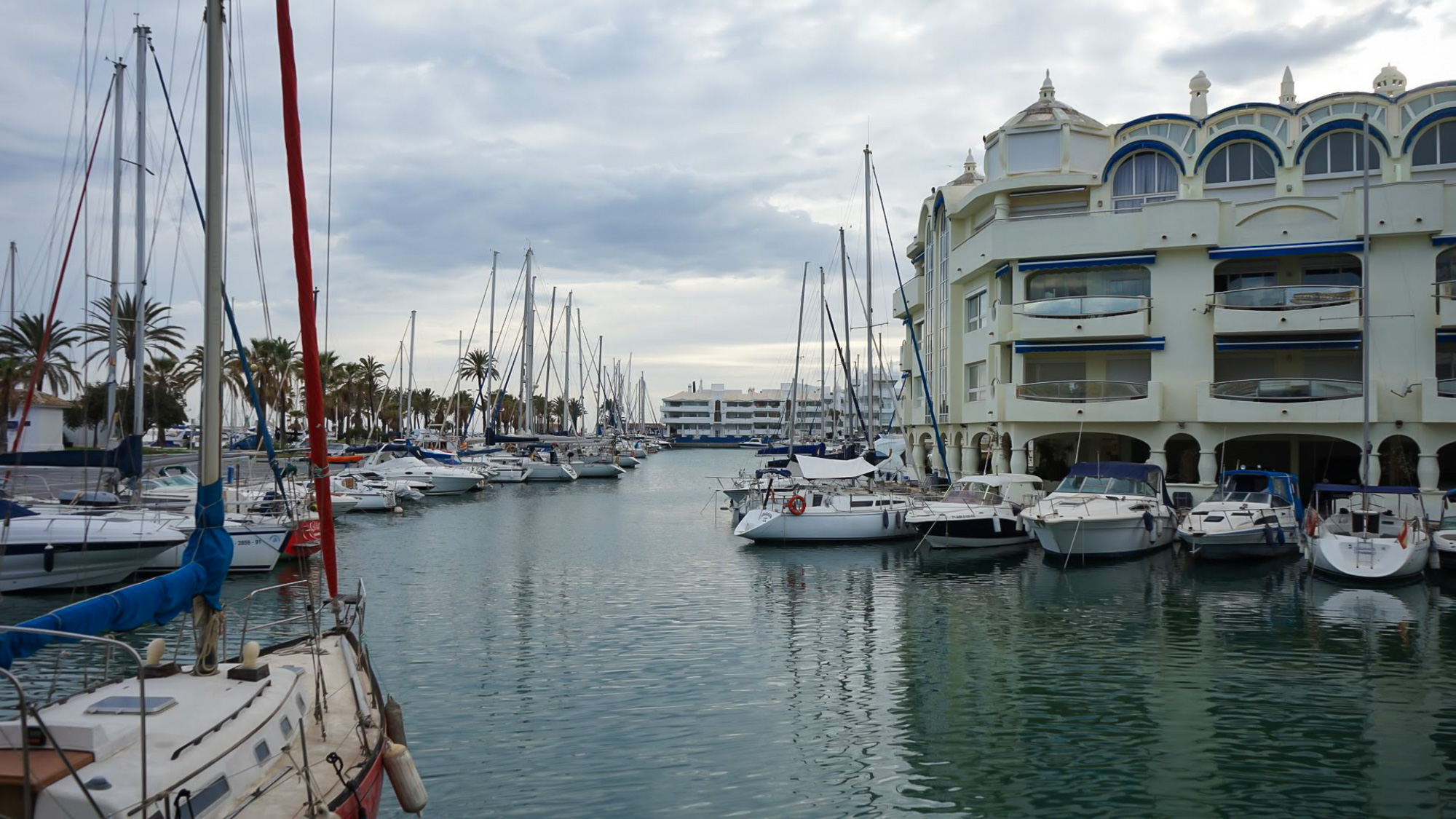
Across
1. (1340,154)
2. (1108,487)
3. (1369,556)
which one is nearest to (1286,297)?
(1340,154)

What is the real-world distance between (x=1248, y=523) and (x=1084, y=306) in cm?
1117

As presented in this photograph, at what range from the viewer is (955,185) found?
167 ft

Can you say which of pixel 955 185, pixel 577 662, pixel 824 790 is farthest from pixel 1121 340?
pixel 824 790

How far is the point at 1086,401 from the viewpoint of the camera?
37.5 meters

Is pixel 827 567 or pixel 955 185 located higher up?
pixel 955 185

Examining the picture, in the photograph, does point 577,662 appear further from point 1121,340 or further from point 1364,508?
point 1121,340

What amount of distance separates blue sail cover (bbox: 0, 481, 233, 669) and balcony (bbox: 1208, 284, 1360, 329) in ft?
117

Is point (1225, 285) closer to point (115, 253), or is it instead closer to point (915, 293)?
point (915, 293)

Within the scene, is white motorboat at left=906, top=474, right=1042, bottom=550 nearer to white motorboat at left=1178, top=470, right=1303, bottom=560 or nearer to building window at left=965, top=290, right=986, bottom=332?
white motorboat at left=1178, top=470, right=1303, bottom=560

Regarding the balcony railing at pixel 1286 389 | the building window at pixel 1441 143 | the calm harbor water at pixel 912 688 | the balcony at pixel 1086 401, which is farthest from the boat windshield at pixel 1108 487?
the building window at pixel 1441 143

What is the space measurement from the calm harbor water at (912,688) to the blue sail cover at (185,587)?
12.4 feet

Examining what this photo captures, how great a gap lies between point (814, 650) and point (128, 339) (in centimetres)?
2607

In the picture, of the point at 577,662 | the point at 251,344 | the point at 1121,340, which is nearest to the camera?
the point at 577,662

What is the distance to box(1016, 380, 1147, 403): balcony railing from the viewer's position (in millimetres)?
37281
